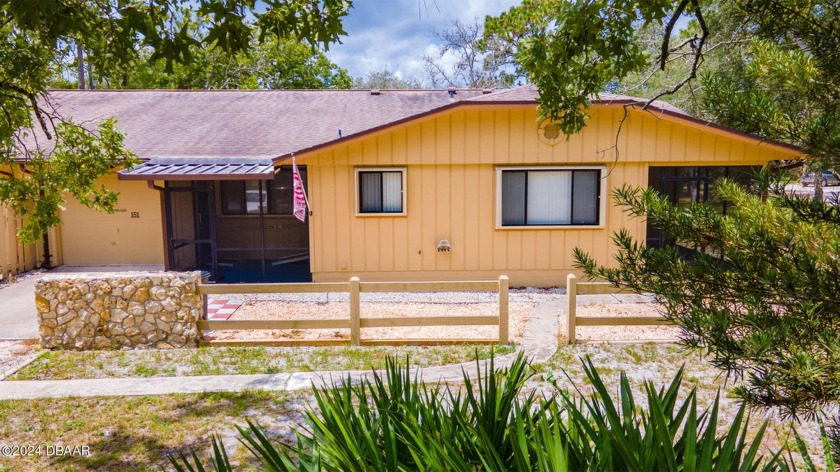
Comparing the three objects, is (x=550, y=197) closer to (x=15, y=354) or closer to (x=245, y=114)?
(x=245, y=114)

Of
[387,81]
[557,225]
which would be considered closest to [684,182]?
[557,225]

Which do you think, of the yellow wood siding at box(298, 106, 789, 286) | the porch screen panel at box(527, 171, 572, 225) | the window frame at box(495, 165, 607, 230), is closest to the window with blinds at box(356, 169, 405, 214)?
the yellow wood siding at box(298, 106, 789, 286)

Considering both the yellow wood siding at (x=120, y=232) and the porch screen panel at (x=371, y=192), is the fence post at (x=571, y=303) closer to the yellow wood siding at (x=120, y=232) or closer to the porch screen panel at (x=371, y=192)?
the porch screen panel at (x=371, y=192)

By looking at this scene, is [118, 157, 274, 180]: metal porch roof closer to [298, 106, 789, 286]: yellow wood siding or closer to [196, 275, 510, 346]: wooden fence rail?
[298, 106, 789, 286]: yellow wood siding

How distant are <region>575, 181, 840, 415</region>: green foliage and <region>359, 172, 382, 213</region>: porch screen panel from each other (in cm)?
968

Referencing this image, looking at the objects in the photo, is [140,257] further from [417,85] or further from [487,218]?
[417,85]

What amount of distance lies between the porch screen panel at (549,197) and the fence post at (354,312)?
579 centimetres

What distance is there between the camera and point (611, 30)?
13.9 ft

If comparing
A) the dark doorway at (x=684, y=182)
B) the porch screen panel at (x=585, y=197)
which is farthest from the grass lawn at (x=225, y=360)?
the dark doorway at (x=684, y=182)

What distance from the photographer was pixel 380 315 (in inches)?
393

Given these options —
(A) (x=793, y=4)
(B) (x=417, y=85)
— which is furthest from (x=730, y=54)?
(B) (x=417, y=85)

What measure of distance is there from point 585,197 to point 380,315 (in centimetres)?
545

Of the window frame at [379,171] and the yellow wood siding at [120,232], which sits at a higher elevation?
the window frame at [379,171]

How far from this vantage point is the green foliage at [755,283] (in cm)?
195
